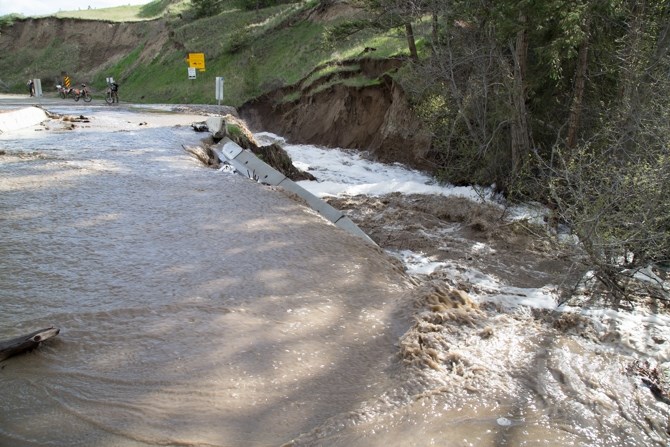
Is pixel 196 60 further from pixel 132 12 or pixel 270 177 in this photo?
pixel 132 12

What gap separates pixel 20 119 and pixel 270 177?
32.1ft

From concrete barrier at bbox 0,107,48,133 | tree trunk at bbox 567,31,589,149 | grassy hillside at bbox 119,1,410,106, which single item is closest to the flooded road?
tree trunk at bbox 567,31,589,149

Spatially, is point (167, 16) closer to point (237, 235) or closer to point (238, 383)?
point (237, 235)

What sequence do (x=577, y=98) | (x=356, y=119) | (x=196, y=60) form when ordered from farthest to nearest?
(x=196, y=60) < (x=356, y=119) < (x=577, y=98)

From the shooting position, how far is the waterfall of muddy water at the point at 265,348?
13.0 feet

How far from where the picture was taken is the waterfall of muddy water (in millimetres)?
3959

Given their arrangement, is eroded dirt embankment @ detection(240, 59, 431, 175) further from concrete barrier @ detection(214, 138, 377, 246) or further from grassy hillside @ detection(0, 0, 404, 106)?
concrete barrier @ detection(214, 138, 377, 246)

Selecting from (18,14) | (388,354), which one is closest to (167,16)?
(18,14)

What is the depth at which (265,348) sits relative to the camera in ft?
15.9

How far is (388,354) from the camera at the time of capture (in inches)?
200

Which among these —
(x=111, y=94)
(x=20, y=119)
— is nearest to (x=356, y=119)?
(x=20, y=119)

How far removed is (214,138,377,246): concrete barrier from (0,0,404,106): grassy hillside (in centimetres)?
895

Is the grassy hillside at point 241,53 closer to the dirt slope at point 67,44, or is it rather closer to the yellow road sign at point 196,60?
the yellow road sign at point 196,60

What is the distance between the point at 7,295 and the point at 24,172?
18.0ft
